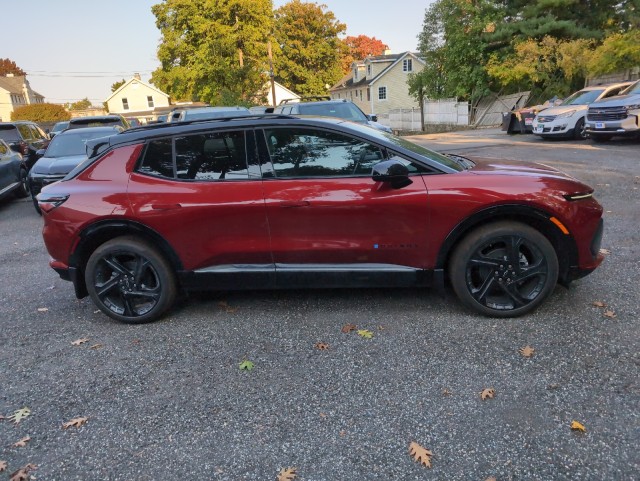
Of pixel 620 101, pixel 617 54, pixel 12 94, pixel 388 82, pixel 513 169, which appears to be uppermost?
pixel 12 94

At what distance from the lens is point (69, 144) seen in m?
9.84

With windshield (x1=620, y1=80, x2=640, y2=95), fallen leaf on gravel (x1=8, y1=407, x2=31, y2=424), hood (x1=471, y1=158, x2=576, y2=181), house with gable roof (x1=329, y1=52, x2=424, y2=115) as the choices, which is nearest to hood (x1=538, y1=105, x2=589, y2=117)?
windshield (x1=620, y1=80, x2=640, y2=95)

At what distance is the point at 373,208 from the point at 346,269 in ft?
1.76

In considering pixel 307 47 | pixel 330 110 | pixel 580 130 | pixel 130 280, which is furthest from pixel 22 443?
pixel 307 47

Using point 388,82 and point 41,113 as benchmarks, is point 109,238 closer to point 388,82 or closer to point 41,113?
point 388,82

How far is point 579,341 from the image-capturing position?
3.36 meters

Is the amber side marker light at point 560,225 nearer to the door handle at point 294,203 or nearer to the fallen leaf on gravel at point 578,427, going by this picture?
the fallen leaf on gravel at point 578,427

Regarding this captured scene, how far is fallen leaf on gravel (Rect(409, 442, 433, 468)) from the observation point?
2.38m

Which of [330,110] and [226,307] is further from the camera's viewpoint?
[330,110]

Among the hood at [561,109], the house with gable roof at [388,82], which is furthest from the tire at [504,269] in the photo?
the house with gable roof at [388,82]

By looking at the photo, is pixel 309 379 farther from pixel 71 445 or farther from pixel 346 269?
pixel 71 445

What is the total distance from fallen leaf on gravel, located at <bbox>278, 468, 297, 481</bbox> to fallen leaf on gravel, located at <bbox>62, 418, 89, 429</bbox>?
1.31 meters

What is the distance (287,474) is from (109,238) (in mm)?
2643

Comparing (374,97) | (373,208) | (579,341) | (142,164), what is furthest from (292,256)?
(374,97)
